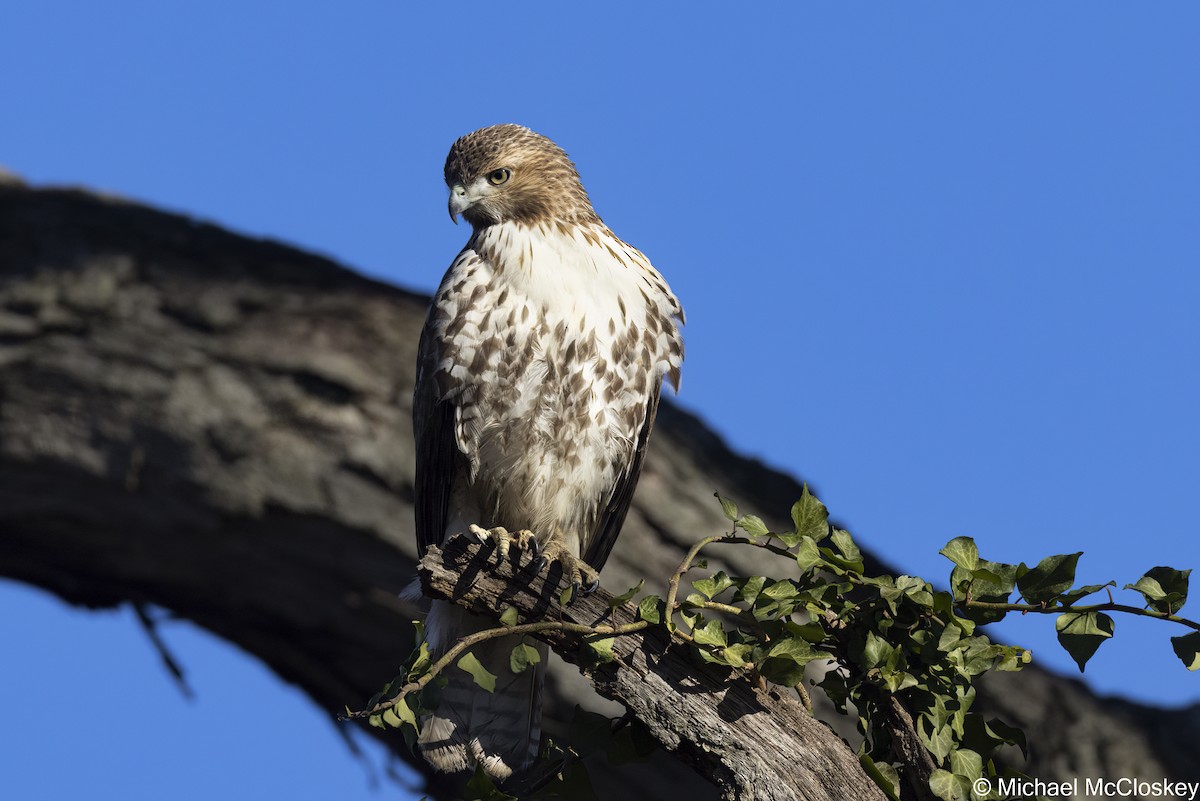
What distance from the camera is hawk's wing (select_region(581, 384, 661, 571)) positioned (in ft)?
15.2

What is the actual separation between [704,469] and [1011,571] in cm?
238

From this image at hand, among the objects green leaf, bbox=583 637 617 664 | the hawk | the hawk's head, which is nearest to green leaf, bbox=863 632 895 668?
green leaf, bbox=583 637 617 664

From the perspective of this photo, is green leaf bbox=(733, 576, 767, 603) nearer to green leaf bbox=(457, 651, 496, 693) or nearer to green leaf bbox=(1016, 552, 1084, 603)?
green leaf bbox=(1016, 552, 1084, 603)

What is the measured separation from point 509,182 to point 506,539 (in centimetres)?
137

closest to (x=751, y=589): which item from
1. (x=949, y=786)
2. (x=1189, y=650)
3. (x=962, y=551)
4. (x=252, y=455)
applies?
(x=962, y=551)

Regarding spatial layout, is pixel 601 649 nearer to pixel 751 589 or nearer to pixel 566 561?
pixel 751 589

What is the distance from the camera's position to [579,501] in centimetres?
448

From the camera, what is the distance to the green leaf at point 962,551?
292 cm

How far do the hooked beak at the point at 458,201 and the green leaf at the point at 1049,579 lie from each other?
2.40 metres

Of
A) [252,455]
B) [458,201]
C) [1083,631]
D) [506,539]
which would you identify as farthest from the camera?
[252,455]

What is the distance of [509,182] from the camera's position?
4.66m

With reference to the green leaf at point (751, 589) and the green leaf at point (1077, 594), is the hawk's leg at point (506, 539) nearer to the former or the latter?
the green leaf at point (751, 589)

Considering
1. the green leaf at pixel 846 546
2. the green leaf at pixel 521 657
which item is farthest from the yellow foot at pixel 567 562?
the green leaf at pixel 846 546

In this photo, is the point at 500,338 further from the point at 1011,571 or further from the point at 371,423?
the point at 1011,571
